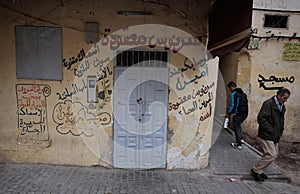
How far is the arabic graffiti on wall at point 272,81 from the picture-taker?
23.8ft

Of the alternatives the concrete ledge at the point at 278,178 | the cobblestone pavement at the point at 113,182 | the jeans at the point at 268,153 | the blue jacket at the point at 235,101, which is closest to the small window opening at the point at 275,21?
the blue jacket at the point at 235,101

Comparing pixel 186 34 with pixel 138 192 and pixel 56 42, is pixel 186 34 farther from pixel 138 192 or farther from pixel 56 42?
pixel 138 192

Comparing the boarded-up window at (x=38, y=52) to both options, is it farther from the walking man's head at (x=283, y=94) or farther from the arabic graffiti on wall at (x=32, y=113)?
the walking man's head at (x=283, y=94)

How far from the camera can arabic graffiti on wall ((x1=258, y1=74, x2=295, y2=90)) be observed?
7242 mm

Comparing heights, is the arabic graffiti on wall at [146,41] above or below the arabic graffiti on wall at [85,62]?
above

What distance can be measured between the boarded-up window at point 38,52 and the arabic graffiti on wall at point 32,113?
265 mm

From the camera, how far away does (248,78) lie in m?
7.45

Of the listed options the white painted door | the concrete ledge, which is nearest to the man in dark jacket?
the concrete ledge

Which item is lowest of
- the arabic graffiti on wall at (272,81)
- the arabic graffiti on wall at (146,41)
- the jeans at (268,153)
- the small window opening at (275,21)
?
the jeans at (268,153)

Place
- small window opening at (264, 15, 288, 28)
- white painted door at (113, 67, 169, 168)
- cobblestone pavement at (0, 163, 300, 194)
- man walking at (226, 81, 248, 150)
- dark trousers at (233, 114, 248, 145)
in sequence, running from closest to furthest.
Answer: cobblestone pavement at (0, 163, 300, 194) → white painted door at (113, 67, 169, 168) → man walking at (226, 81, 248, 150) → dark trousers at (233, 114, 248, 145) → small window opening at (264, 15, 288, 28)

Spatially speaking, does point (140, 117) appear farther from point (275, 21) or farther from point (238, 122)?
point (275, 21)

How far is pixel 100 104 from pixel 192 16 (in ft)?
8.34

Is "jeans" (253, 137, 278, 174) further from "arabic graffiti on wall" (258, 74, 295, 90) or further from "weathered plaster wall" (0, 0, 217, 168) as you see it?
"arabic graffiti on wall" (258, 74, 295, 90)

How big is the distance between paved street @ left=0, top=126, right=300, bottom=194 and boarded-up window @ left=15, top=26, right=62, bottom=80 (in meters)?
1.89
